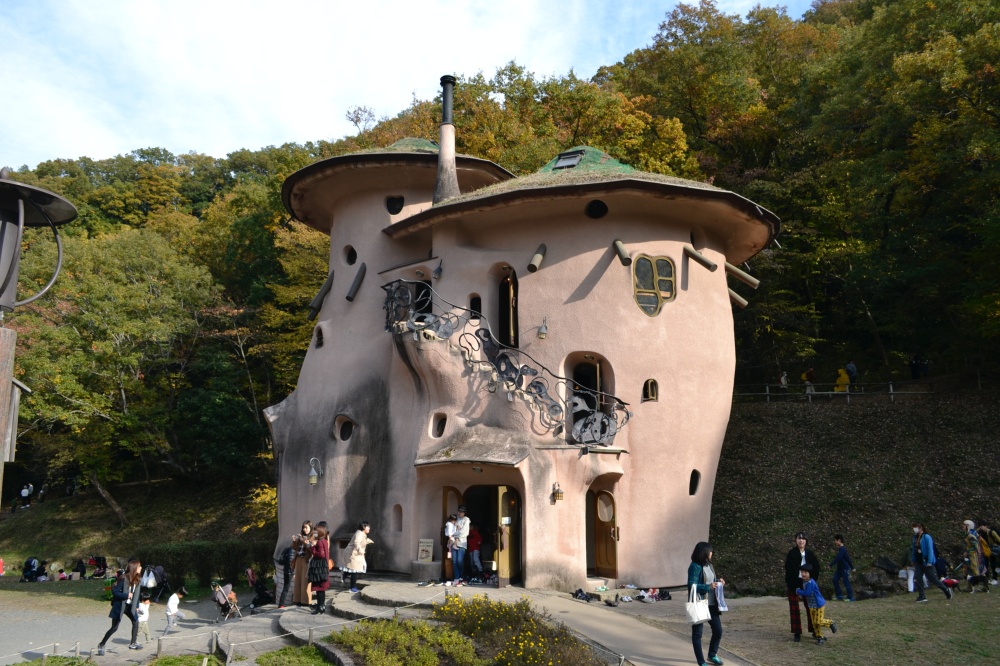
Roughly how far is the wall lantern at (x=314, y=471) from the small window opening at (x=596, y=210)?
8.90 meters

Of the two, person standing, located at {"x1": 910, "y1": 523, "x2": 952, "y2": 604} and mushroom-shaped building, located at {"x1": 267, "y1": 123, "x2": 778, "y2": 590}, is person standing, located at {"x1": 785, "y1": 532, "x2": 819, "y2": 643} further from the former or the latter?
mushroom-shaped building, located at {"x1": 267, "y1": 123, "x2": 778, "y2": 590}

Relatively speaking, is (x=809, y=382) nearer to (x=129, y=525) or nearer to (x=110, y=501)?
(x=129, y=525)

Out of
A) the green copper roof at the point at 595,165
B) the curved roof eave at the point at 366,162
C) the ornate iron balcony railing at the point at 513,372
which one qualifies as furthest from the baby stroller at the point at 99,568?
the green copper roof at the point at 595,165

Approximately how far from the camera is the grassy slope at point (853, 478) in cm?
1975

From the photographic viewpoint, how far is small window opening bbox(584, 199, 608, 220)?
18.5 metres

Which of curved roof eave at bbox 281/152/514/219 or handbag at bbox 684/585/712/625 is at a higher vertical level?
curved roof eave at bbox 281/152/514/219

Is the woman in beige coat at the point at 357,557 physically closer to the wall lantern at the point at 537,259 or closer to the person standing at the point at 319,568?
the person standing at the point at 319,568

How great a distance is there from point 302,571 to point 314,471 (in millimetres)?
4347

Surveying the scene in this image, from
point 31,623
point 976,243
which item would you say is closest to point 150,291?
point 31,623

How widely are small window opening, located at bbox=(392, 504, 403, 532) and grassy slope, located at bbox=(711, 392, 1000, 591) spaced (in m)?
8.01

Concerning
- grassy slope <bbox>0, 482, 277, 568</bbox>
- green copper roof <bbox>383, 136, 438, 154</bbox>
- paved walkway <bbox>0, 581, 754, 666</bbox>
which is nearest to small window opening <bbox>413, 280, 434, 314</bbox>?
green copper roof <bbox>383, 136, 438, 154</bbox>

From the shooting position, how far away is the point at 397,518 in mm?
18734

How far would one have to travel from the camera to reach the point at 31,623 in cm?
1716

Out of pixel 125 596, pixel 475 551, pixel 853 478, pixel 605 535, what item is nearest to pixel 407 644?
pixel 125 596
